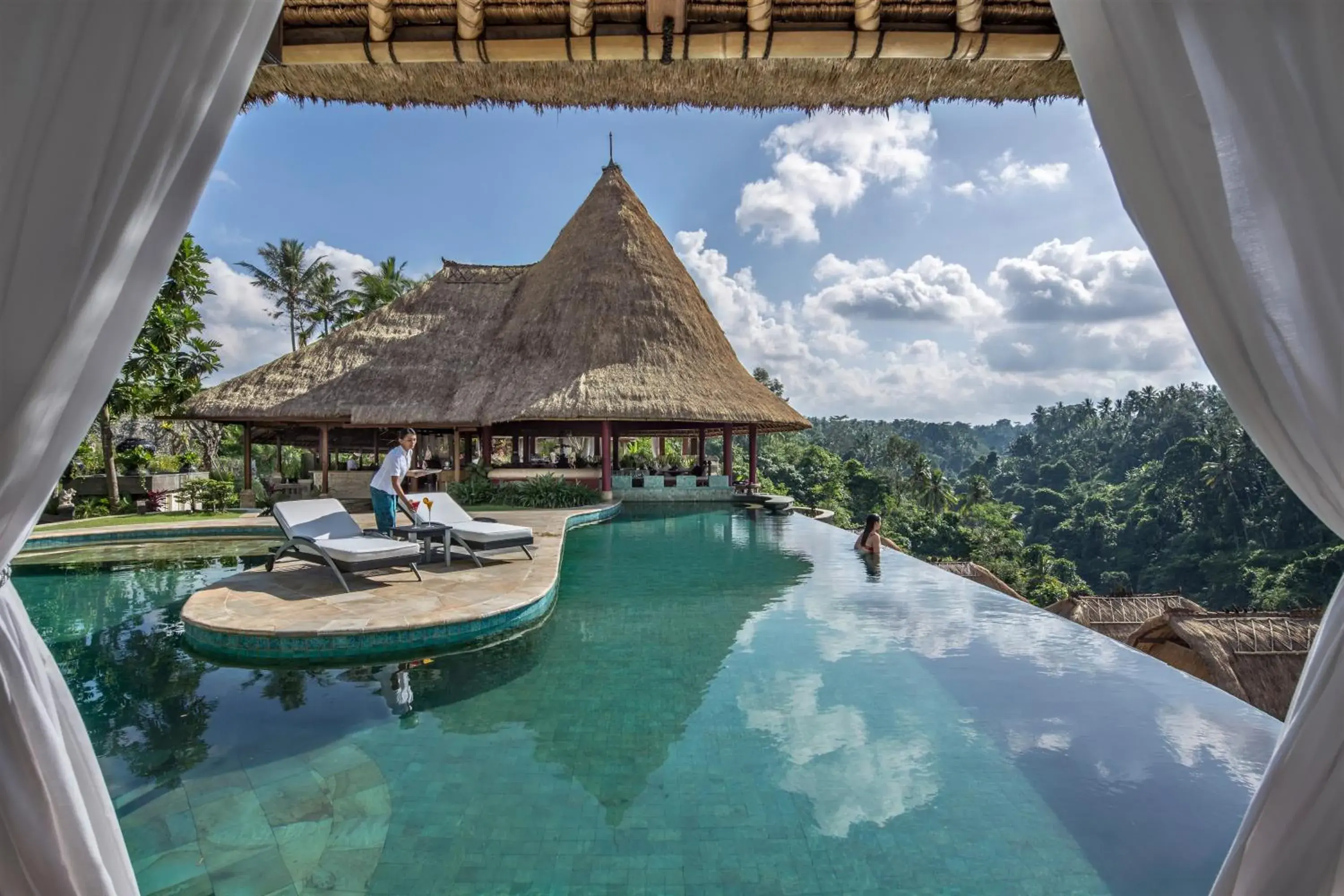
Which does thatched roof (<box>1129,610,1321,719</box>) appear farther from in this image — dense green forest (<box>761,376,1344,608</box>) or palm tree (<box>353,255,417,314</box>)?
palm tree (<box>353,255,417,314</box>)

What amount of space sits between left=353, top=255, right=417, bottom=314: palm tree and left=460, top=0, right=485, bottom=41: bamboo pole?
84.4 feet

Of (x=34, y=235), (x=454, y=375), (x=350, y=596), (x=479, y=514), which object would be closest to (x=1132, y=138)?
(x=34, y=235)

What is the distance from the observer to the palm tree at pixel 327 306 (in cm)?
2866

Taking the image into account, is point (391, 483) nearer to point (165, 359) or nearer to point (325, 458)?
point (325, 458)

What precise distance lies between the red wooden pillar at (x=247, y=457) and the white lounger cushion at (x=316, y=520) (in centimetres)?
988

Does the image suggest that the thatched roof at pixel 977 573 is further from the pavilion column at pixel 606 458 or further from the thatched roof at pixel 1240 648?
the pavilion column at pixel 606 458

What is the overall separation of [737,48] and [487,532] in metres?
4.89

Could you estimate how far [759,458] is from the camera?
35.4 m

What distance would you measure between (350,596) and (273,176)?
401 inches

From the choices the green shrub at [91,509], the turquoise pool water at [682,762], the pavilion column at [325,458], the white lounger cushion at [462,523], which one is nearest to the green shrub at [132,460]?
the green shrub at [91,509]

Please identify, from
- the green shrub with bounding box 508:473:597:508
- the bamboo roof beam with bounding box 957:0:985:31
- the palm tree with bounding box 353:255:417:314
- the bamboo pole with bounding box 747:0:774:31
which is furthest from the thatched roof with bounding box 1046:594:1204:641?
the palm tree with bounding box 353:255:417:314

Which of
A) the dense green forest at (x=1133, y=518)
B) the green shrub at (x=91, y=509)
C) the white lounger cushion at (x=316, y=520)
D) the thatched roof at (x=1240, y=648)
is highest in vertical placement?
the white lounger cushion at (x=316, y=520)

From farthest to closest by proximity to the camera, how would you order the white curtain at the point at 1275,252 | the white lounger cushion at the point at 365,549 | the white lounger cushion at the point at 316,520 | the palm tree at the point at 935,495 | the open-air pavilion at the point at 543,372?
the palm tree at the point at 935,495, the open-air pavilion at the point at 543,372, the white lounger cushion at the point at 316,520, the white lounger cushion at the point at 365,549, the white curtain at the point at 1275,252

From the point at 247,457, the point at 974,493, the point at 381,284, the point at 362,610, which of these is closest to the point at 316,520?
the point at 362,610
